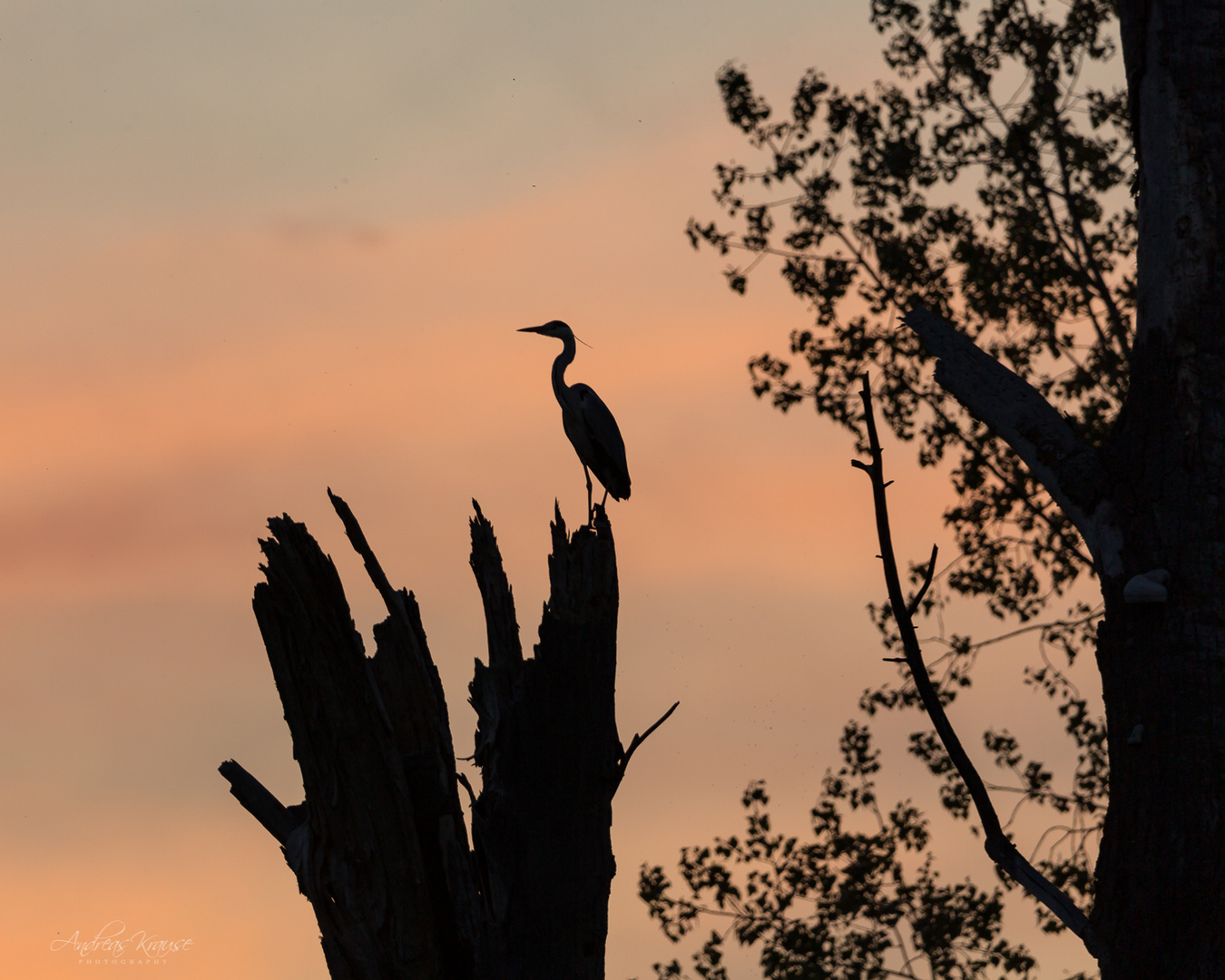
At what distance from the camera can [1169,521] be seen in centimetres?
597

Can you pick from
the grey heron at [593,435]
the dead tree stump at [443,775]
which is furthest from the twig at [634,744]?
the grey heron at [593,435]

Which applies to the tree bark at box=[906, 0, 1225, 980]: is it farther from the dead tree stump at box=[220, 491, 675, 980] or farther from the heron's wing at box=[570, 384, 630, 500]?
the heron's wing at box=[570, 384, 630, 500]

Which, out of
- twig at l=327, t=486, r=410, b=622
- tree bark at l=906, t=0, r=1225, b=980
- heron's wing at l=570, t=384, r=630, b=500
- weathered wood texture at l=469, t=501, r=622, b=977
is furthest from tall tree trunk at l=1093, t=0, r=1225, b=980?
heron's wing at l=570, t=384, r=630, b=500

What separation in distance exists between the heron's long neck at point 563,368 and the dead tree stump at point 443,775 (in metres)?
4.74

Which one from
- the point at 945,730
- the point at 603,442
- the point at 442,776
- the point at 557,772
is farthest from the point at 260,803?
the point at 603,442

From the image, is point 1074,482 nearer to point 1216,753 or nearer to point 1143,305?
point 1143,305

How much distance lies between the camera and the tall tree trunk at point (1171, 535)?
5.59 metres

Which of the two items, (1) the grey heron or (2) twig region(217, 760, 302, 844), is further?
(1) the grey heron

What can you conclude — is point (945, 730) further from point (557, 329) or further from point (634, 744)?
point (557, 329)

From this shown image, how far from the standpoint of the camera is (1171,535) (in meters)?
5.95

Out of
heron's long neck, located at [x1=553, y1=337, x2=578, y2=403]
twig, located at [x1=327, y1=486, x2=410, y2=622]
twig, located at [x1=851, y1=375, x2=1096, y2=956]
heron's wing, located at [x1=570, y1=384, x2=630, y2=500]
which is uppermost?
heron's long neck, located at [x1=553, y1=337, x2=578, y2=403]

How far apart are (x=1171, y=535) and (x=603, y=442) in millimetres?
6494

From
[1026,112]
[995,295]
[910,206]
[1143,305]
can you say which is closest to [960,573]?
[995,295]

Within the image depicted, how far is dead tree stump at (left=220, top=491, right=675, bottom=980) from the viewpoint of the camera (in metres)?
6.37
